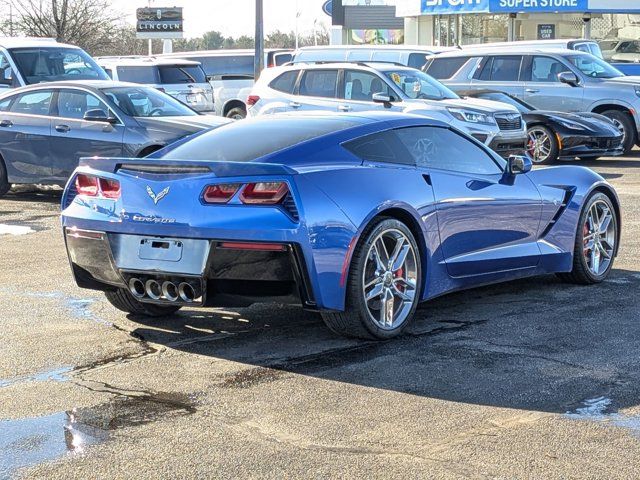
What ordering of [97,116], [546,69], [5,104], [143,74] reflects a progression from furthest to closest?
[143,74], [546,69], [5,104], [97,116]

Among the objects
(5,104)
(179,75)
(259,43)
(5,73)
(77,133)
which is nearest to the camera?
(77,133)

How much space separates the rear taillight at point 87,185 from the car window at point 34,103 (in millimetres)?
7993

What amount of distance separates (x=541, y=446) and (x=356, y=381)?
1229 mm

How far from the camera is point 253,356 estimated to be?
6102 mm

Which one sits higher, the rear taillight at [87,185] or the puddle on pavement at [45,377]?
the rear taillight at [87,185]

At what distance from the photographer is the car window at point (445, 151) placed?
7.12 metres

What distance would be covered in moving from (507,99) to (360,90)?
288 cm

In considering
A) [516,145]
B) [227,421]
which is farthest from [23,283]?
[516,145]

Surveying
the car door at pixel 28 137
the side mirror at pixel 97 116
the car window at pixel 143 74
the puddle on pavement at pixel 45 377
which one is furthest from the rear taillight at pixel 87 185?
the car window at pixel 143 74

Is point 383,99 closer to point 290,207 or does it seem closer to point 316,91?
point 316,91

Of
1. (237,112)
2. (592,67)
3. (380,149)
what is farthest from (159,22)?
(380,149)

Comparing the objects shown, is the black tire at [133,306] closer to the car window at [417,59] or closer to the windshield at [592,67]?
the windshield at [592,67]

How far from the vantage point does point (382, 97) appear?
16828 millimetres

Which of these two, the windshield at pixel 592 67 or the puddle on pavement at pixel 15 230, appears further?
the windshield at pixel 592 67
